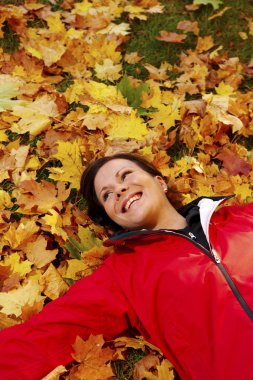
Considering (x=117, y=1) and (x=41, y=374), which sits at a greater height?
(x=117, y=1)

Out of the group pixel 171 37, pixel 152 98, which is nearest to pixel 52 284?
pixel 152 98

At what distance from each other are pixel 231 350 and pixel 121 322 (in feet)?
2.00

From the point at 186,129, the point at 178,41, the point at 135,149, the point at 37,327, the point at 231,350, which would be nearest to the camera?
the point at 231,350

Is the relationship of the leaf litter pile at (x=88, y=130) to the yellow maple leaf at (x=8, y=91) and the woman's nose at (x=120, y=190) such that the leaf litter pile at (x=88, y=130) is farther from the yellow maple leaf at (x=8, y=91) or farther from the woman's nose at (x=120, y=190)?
the woman's nose at (x=120, y=190)

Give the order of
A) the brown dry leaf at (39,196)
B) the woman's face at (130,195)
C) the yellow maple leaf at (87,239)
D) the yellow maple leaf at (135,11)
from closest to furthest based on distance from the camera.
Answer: the woman's face at (130,195)
the yellow maple leaf at (87,239)
the brown dry leaf at (39,196)
the yellow maple leaf at (135,11)

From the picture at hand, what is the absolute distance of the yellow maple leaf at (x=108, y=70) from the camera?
353 cm

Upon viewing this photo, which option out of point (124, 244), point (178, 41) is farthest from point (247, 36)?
point (124, 244)

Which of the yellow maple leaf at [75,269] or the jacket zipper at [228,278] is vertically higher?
the jacket zipper at [228,278]

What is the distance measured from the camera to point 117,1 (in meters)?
4.11

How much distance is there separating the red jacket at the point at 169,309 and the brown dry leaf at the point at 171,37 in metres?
2.14

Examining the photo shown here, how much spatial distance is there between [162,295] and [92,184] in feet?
2.88

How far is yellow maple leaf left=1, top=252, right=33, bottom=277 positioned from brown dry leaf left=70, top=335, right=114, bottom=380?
58 cm

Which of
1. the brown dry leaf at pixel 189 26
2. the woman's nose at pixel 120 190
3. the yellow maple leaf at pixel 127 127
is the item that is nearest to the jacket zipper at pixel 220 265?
the woman's nose at pixel 120 190

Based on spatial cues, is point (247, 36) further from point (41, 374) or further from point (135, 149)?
point (41, 374)
